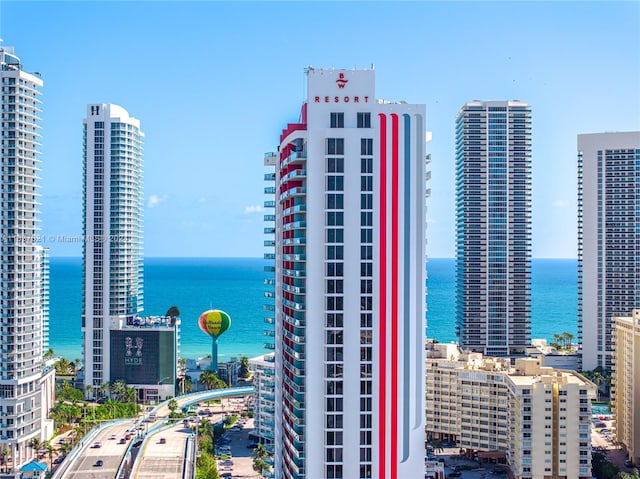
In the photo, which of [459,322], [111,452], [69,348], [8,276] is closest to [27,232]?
[8,276]

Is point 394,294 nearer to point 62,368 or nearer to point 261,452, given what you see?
point 261,452

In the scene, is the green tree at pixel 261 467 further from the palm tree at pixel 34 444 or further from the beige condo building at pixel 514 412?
the palm tree at pixel 34 444

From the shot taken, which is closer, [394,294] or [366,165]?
[366,165]

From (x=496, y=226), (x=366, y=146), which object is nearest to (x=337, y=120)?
(x=366, y=146)

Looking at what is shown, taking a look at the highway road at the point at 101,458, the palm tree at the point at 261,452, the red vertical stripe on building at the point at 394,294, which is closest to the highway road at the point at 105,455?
the highway road at the point at 101,458

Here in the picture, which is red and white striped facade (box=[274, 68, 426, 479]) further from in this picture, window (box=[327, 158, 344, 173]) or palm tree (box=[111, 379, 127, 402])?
palm tree (box=[111, 379, 127, 402])
